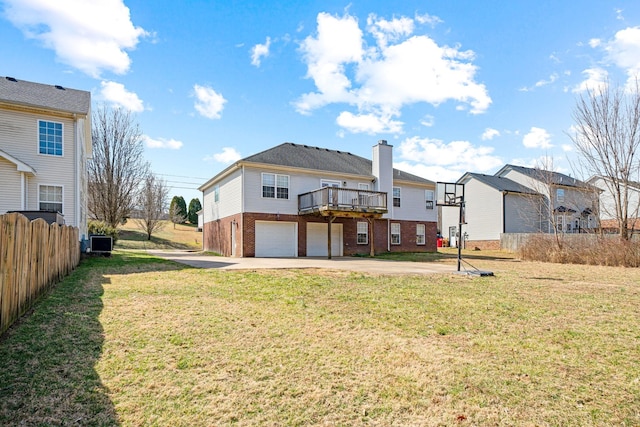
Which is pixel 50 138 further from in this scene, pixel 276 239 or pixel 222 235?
pixel 276 239

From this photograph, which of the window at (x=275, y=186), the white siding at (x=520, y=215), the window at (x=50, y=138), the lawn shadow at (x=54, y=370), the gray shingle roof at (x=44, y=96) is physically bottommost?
the lawn shadow at (x=54, y=370)

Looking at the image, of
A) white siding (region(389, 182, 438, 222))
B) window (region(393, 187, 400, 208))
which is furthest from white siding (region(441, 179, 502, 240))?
window (region(393, 187, 400, 208))

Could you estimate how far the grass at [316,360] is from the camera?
3018 mm

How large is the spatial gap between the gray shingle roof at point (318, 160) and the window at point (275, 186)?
2.41ft

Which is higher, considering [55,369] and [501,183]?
[501,183]

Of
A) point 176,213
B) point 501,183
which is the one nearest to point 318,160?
point 501,183

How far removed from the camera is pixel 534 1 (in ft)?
39.8

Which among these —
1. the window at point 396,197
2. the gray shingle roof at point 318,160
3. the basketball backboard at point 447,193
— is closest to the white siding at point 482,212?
the gray shingle roof at point 318,160

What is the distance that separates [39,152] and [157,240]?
21484 millimetres

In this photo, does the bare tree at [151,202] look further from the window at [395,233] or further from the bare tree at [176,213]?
the window at [395,233]

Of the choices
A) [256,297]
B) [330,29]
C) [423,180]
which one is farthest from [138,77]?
[423,180]

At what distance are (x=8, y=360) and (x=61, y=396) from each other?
1.13 metres

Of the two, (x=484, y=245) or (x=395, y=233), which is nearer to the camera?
(x=395, y=233)

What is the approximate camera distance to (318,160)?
900 inches
